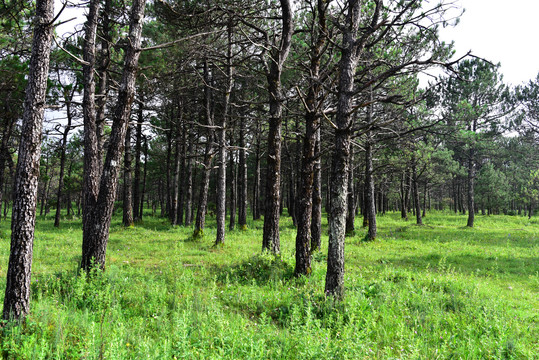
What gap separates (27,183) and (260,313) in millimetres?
4114

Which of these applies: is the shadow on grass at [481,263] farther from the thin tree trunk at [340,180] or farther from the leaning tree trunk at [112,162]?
the leaning tree trunk at [112,162]

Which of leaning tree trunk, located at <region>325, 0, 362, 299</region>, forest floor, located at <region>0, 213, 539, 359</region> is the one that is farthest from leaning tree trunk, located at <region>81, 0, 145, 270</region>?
leaning tree trunk, located at <region>325, 0, 362, 299</region>

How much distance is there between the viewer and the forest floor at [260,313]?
10.9ft

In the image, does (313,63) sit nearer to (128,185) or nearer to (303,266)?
(303,266)

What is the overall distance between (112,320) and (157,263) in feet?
14.8

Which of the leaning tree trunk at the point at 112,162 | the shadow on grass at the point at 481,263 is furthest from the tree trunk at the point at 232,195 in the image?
the leaning tree trunk at the point at 112,162

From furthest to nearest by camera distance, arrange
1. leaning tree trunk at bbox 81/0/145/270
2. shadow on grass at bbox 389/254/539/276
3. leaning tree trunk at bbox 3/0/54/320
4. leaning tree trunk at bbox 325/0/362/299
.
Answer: shadow on grass at bbox 389/254/539/276 → leaning tree trunk at bbox 81/0/145/270 → leaning tree trunk at bbox 325/0/362/299 → leaning tree trunk at bbox 3/0/54/320

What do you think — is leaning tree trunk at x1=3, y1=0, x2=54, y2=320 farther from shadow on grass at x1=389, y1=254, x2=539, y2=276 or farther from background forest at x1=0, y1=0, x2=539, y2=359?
shadow on grass at x1=389, y1=254, x2=539, y2=276

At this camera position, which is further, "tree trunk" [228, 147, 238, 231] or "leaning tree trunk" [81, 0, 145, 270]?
"tree trunk" [228, 147, 238, 231]

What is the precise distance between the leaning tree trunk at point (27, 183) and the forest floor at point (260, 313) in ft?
1.23

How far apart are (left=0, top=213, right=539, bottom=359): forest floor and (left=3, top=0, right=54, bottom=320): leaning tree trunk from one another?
0.38 meters

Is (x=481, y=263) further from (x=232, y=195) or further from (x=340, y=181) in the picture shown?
(x=232, y=195)

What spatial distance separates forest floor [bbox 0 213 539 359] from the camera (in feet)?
10.9

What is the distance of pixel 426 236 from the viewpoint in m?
17.0
